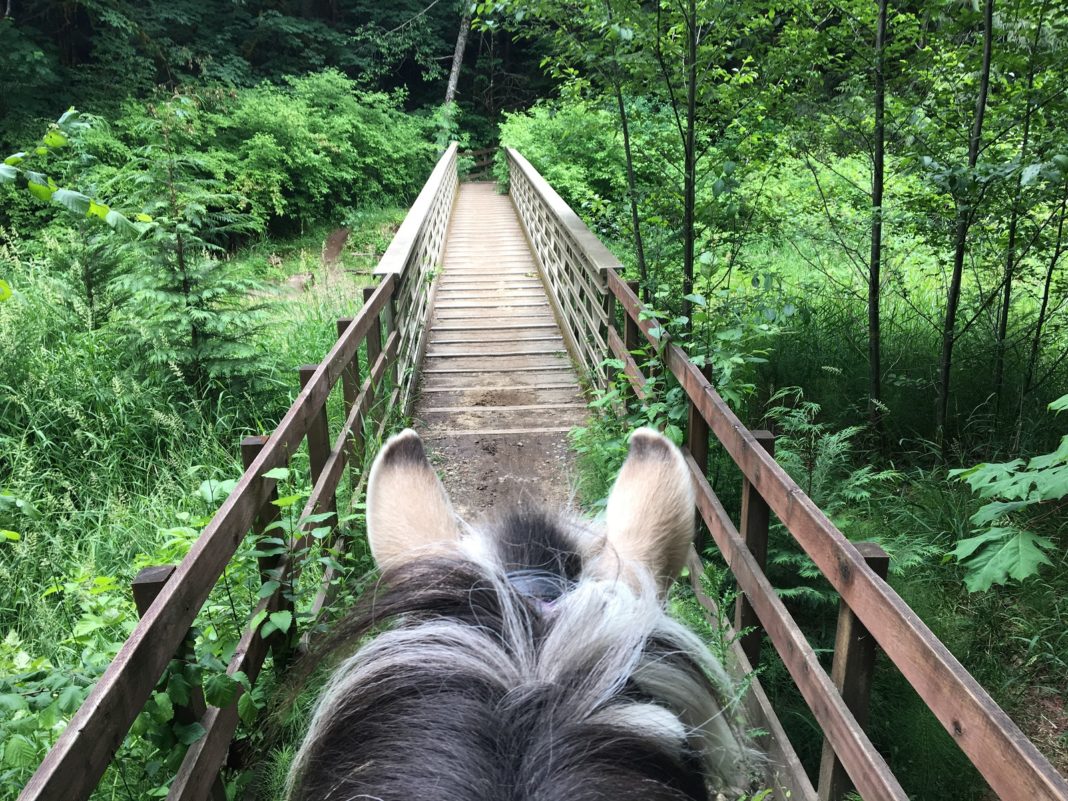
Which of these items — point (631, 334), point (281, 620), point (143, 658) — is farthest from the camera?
point (631, 334)

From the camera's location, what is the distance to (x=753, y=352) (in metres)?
3.72

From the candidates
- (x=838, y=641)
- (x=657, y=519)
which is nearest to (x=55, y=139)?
(x=657, y=519)

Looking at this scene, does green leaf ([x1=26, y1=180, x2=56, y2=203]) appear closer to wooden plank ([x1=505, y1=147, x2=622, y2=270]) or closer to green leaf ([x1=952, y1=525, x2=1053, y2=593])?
green leaf ([x1=952, y1=525, x2=1053, y2=593])

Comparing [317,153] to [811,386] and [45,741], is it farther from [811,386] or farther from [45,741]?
[45,741]

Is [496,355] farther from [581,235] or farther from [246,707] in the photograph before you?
[246,707]

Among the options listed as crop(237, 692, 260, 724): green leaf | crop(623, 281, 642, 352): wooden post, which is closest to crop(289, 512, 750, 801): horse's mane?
crop(237, 692, 260, 724): green leaf

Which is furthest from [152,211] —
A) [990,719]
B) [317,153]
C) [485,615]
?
[317,153]

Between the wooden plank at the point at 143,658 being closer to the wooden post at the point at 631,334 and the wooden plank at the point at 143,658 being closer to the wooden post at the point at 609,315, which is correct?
the wooden post at the point at 631,334

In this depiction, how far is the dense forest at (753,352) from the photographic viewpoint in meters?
2.58

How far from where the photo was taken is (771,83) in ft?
14.1

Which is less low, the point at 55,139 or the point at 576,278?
the point at 55,139

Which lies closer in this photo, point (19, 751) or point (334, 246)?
point (19, 751)

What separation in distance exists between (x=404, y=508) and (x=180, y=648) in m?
0.62

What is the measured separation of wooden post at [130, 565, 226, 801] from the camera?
4.70 ft
